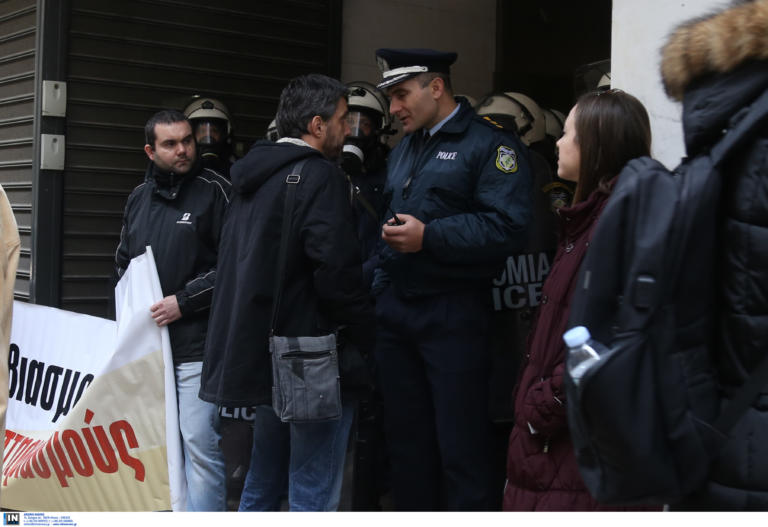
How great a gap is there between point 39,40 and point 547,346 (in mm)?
4293

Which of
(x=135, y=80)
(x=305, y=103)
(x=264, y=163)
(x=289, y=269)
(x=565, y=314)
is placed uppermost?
(x=135, y=80)

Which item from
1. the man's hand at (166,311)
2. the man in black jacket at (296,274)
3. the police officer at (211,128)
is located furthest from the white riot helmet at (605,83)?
the police officer at (211,128)

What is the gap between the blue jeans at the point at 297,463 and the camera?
3.44 metres

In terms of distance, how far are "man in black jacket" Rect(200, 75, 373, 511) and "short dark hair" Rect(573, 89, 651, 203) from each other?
100 centimetres

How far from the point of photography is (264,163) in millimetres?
3410

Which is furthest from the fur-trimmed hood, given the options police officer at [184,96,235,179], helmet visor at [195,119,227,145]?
helmet visor at [195,119,227,145]

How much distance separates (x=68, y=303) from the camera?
583cm

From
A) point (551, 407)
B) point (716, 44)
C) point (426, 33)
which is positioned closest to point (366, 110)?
point (426, 33)

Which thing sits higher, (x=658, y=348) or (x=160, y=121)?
(x=160, y=121)

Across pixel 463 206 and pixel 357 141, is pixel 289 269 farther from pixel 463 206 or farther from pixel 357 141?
pixel 357 141

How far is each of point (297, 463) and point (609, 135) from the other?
169 cm

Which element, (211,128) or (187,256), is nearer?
(187,256)

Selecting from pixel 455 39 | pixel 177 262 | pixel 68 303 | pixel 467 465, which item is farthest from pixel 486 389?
pixel 455 39

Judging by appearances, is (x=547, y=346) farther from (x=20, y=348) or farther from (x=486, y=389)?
(x=20, y=348)
